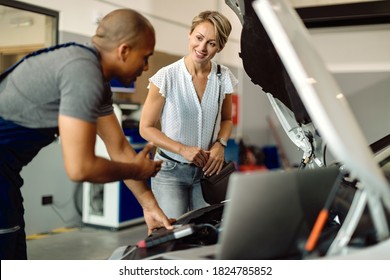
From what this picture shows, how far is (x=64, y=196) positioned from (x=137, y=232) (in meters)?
0.77

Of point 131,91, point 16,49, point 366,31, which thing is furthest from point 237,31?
point 366,31

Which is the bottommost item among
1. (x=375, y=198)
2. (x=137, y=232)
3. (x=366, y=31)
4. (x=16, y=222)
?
(x=137, y=232)

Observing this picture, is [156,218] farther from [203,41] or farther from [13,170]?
[203,41]

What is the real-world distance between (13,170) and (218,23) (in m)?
1.03

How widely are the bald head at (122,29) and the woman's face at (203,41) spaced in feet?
2.11

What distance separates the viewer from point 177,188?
2080 mm

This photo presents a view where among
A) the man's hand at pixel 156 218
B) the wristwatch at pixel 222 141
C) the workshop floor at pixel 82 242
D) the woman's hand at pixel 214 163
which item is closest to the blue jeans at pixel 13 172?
→ the man's hand at pixel 156 218

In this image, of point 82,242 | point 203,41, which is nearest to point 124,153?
point 203,41

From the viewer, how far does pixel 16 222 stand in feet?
5.11

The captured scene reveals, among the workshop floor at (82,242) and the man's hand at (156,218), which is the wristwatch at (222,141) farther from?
the workshop floor at (82,242)

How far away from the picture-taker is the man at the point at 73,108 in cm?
121

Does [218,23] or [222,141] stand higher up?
[218,23]

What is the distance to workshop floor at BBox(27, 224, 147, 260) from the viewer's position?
316 cm

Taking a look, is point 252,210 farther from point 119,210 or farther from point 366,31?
point 366,31
